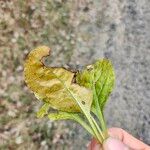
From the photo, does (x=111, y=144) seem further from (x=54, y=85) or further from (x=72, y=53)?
(x=72, y=53)

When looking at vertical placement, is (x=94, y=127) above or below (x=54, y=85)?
below

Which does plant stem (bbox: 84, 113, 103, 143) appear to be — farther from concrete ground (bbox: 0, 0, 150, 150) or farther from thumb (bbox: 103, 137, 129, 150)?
concrete ground (bbox: 0, 0, 150, 150)

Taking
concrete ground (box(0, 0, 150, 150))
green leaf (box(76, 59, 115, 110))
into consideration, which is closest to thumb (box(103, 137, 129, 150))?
green leaf (box(76, 59, 115, 110))

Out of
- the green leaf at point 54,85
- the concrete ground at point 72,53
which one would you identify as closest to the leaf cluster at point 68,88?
the green leaf at point 54,85

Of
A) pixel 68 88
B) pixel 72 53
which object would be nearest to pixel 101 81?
pixel 68 88

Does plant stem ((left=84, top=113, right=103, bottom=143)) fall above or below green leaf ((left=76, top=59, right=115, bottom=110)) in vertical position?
below

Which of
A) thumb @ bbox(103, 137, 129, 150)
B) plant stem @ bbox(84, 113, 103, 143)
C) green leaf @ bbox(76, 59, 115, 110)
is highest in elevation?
green leaf @ bbox(76, 59, 115, 110)
